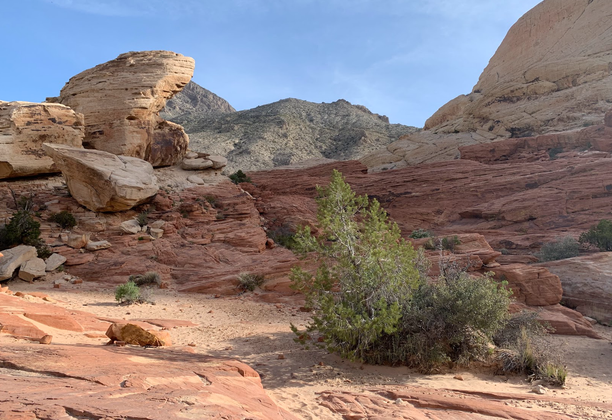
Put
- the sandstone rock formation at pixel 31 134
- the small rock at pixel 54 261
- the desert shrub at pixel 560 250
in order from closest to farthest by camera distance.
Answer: the small rock at pixel 54 261 → the desert shrub at pixel 560 250 → the sandstone rock formation at pixel 31 134

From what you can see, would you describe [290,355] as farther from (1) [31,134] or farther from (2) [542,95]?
(2) [542,95]

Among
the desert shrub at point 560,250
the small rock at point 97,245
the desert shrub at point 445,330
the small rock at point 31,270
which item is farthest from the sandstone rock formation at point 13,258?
the desert shrub at point 560,250

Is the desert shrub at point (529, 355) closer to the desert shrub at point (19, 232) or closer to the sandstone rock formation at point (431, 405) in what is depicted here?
the sandstone rock formation at point (431, 405)

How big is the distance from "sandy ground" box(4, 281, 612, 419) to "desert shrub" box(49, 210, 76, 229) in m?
4.22

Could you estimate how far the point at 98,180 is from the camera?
16844mm

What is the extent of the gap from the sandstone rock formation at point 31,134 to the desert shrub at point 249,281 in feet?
37.6

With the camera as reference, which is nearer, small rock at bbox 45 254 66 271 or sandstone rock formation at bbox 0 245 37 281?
sandstone rock formation at bbox 0 245 37 281

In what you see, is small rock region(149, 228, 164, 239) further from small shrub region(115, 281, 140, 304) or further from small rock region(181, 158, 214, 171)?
small rock region(181, 158, 214, 171)

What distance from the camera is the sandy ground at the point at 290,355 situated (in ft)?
19.9

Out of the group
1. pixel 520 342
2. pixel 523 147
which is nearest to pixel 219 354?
pixel 520 342

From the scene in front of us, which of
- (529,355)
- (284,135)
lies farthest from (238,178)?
(284,135)

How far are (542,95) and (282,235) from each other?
117 feet

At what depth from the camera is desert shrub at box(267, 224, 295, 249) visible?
18.0 metres

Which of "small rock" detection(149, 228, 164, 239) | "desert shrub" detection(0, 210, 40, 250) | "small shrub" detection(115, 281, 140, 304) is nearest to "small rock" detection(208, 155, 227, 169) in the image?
"small rock" detection(149, 228, 164, 239)
